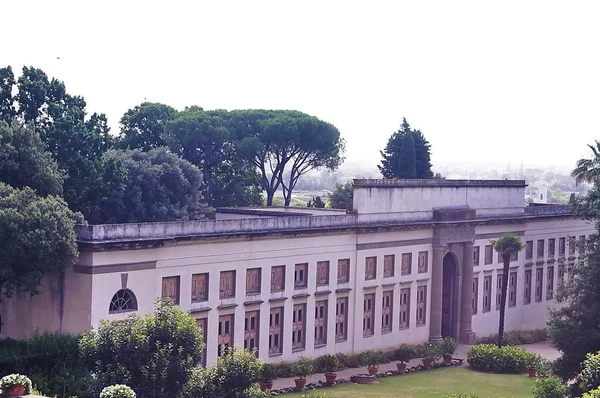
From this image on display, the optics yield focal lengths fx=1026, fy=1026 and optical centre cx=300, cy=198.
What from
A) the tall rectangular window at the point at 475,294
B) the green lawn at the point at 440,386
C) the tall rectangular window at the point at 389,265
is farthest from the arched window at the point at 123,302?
the tall rectangular window at the point at 475,294

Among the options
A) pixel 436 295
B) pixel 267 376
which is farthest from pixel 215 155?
pixel 267 376

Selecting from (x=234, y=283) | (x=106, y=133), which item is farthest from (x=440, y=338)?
(x=106, y=133)

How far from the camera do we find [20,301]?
41.8m

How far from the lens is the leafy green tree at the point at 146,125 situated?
93500mm

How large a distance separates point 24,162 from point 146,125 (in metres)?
52.7

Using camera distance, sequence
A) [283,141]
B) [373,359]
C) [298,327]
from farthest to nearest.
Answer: [283,141], [373,359], [298,327]

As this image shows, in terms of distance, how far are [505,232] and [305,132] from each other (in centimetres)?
4077

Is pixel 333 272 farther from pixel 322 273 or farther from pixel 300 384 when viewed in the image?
pixel 300 384

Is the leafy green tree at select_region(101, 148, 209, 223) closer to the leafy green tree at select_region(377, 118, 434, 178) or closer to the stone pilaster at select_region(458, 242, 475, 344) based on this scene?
the stone pilaster at select_region(458, 242, 475, 344)

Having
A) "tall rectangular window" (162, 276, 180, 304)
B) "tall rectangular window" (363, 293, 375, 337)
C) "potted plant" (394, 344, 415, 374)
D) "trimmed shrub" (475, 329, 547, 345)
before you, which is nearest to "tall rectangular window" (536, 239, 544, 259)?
"trimmed shrub" (475, 329, 547, 345)

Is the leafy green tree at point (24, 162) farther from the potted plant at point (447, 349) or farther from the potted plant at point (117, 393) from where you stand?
the potted plant at point (447, 349)

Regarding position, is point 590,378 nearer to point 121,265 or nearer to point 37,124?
point 121,265

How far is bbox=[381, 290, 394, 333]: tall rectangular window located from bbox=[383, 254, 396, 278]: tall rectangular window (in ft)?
3.28

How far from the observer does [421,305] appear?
59.7m
